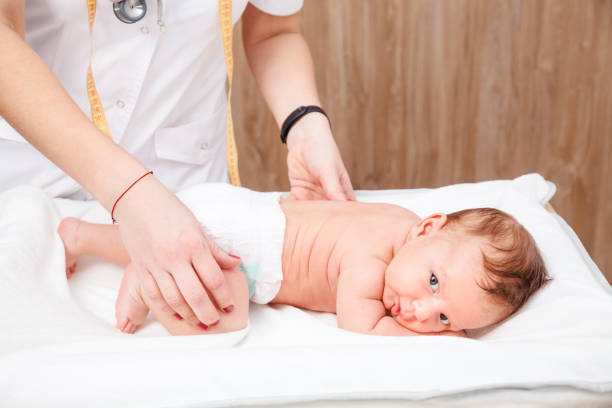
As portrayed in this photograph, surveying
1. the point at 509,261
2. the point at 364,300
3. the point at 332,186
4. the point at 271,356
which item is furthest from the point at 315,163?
the point at 271,356

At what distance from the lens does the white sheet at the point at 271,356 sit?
2.13 ft

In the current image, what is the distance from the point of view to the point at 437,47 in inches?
89.5

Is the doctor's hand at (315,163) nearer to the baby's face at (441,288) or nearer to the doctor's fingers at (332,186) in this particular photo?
the doctor's fingers at (332,186)

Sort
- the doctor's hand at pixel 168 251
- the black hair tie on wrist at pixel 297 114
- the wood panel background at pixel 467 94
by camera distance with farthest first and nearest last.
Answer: the wood panel background at pixel 467 94
the black hair tie on wrist at pixel 297 114
the doctor's hand at pixel 168 251

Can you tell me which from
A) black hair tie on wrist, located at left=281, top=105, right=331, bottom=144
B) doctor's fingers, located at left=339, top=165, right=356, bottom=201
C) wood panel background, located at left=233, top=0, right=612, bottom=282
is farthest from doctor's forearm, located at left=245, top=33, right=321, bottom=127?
wood panel background, located at left=233, top=0, right=612, bottom=282

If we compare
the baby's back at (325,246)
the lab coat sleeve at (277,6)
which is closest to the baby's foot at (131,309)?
the baby's back at (325,246)

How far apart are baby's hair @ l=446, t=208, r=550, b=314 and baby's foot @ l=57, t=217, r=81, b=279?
0.73 metres

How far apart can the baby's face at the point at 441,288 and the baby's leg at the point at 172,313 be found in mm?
267

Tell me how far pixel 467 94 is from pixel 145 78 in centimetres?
151

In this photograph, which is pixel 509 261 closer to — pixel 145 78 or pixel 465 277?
pixel 465 277

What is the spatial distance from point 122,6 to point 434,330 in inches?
33.1

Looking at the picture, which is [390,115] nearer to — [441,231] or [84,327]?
[441,231]

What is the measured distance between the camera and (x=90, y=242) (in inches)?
42.8

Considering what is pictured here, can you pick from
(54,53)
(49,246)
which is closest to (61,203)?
(49,246)
